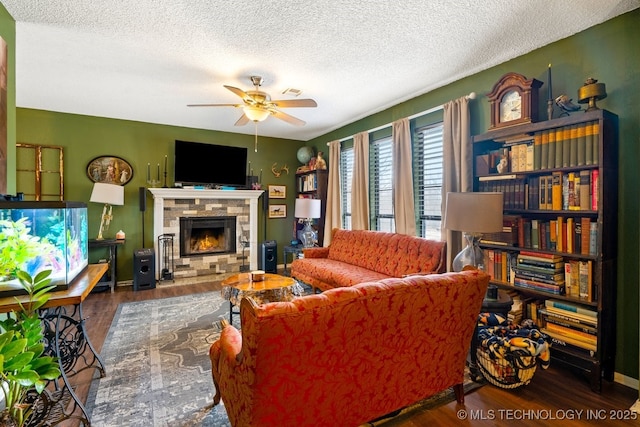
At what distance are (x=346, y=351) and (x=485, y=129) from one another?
108 inches

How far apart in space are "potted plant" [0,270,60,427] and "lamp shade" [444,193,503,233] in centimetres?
254

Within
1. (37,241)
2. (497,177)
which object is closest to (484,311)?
(497,177)

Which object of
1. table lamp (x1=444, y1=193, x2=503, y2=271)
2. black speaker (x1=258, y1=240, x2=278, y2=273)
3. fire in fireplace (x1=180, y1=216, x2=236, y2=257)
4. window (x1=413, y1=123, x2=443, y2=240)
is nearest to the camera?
table lamp (x1=444, y1=193, x2=503, y2=271)

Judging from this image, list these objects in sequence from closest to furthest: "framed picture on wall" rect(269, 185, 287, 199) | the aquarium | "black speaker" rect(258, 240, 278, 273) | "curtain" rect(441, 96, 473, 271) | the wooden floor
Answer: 1. the aquarium
2. the wooden floor
3. "curtain" rect(441, 96, 473, 271)
4. "black speaker" rect(258, 240, 278, 273)
5. "framed picture on wall" rect(269, 185, 287, 199)

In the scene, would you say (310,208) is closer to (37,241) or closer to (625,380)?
(37,241)

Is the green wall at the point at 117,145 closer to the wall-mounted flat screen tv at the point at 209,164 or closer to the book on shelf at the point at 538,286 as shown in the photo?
the wall-mounted flat screen tv at the point at 209,164

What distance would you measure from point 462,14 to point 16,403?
341cm

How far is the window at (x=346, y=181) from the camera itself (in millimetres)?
5316

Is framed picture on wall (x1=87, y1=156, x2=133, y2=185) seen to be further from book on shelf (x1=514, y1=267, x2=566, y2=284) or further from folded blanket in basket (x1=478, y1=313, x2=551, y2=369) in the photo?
book on shelf (x1=514, y1=267, x2=566, y2=284)

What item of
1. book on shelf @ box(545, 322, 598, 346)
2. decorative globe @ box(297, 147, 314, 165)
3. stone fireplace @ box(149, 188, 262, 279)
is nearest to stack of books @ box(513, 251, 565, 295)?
book on shelf @ box(545, 322, 598, 346)

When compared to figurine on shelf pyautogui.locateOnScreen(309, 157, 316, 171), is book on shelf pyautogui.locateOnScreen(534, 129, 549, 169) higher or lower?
lower

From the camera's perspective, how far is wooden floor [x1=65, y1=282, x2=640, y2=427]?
186 centimetres

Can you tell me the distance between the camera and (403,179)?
3.99 m

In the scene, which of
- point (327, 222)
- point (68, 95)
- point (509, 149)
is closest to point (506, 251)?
point (509, 149)
